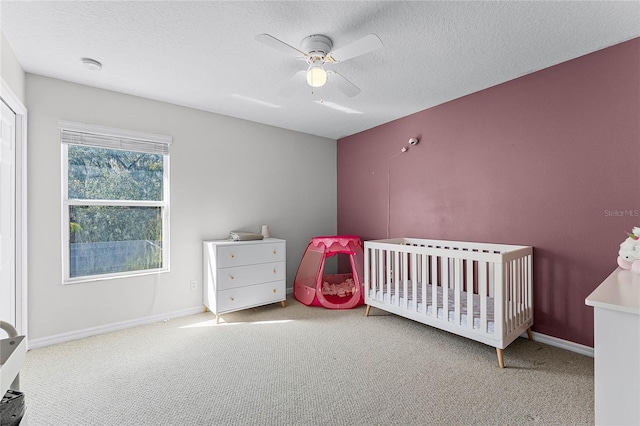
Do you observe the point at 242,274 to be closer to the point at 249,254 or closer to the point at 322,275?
the point at 249,254

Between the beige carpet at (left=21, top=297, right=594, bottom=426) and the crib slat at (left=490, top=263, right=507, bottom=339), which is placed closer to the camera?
the beige carpet at (left=21, top=297, right=594, bottom=426)

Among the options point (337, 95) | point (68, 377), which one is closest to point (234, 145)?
point (337, 95)

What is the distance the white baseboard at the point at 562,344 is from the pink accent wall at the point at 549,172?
0.04 metres

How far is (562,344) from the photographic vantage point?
227 cm

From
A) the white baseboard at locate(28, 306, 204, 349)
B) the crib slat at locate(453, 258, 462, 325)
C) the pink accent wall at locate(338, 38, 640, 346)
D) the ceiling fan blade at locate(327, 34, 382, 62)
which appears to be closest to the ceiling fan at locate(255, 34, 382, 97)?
the ceiling fan blade at locate(327, 34, 382, 62)

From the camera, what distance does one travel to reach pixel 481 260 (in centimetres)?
216

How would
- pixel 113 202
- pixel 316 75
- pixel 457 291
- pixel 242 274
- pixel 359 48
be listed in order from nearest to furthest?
pixel 359 48 < pixel 316 75 < pixel 457 291 < pixel 113 202 < pixel 242 274

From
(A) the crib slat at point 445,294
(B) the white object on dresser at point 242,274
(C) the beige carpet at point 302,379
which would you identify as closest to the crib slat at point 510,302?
(C) the beige carpet at point 302,379

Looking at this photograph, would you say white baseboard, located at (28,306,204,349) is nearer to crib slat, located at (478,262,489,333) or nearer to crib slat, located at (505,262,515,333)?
crib slat, located at (478,262,489,333)

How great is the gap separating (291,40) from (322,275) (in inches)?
100

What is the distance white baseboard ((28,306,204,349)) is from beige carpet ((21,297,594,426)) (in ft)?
0.25

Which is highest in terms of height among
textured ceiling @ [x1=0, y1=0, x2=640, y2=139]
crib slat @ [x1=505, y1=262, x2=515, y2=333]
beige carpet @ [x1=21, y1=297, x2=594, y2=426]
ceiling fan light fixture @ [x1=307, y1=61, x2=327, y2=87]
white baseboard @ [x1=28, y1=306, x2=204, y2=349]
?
textured ceiling @ [x1=0, y1=0, x2=640, y2=139]

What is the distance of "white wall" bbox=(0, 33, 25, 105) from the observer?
72.9 inches

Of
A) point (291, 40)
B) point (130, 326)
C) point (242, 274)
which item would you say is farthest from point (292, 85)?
point (130, 326)
